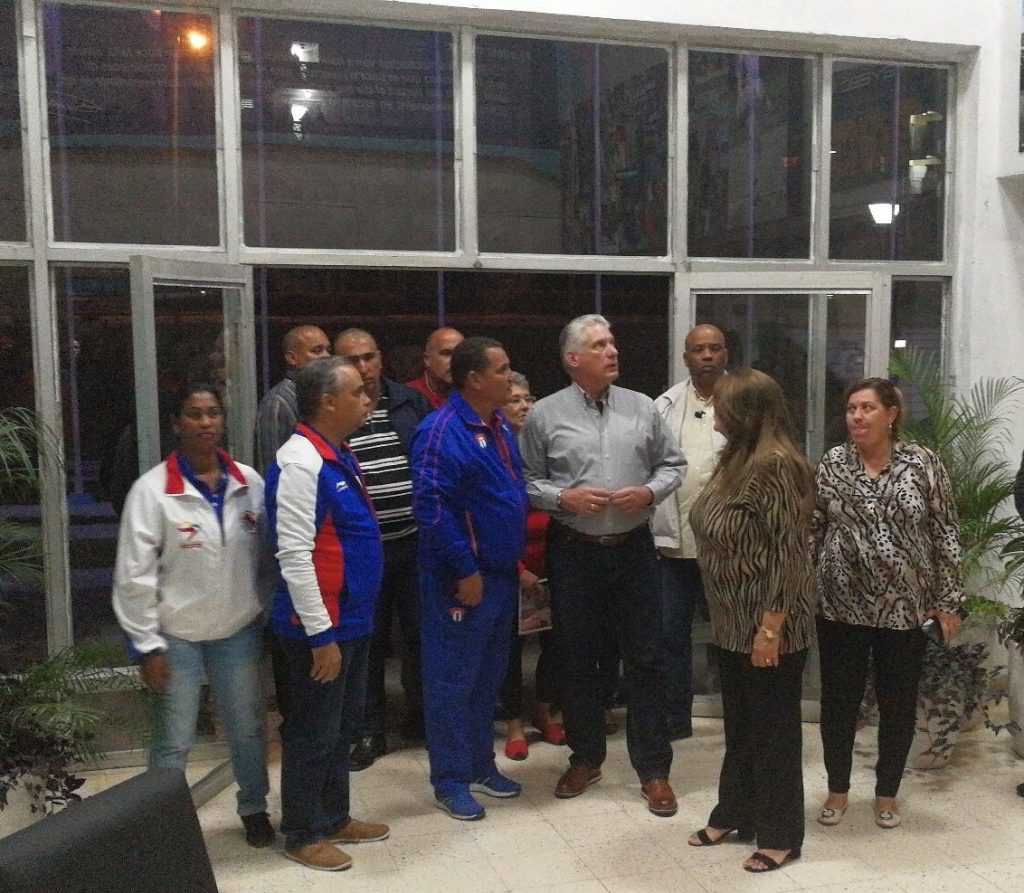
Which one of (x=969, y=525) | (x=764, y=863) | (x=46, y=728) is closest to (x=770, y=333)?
(x=969, y=525)

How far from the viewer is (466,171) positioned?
4391mm

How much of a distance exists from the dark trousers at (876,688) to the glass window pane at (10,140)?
306 centimetres

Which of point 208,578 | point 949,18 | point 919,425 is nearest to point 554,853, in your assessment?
point 208,578

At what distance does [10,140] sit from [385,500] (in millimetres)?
1818

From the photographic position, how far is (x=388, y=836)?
339 centimetres

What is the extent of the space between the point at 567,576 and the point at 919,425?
1894mm

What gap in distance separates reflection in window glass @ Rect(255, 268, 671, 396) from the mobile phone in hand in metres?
2.64

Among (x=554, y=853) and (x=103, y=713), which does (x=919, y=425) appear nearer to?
(x=554, y=853)

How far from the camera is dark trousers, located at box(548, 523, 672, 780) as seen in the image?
354 cm

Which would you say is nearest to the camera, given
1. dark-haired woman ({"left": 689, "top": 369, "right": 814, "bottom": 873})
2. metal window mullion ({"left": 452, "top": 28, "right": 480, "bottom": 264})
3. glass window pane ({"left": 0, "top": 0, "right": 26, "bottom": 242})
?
dark-haired woman ({"left": 689, "top": 369, "right": 814, "bottom": 873})

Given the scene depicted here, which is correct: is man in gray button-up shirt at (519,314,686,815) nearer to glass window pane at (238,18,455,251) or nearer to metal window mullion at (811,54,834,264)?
glass window pane at (238,18,455,251)

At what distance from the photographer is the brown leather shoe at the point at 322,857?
315 cm

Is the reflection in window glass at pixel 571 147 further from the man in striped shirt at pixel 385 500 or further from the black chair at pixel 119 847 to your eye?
the black chair at pixel 119 847

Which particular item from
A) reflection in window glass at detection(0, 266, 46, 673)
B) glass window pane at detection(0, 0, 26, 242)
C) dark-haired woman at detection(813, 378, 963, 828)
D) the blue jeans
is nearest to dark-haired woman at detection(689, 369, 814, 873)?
dark-haired woman at detection(813, 378, 963, 828)
